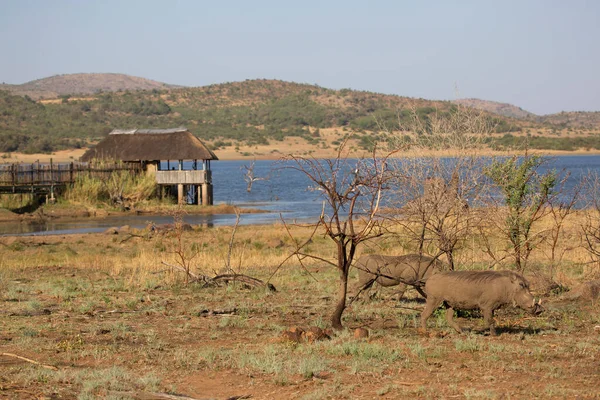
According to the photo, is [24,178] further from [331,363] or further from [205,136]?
[205,136]

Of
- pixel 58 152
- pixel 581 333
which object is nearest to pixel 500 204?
pixel 581 333

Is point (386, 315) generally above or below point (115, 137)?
below

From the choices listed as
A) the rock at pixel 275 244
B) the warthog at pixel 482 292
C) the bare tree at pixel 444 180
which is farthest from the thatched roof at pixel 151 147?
the warthog at pixel 482 292

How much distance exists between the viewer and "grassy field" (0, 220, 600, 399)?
7898 mm

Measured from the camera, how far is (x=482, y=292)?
10273 millimetres

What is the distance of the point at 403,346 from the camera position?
9.57 metres

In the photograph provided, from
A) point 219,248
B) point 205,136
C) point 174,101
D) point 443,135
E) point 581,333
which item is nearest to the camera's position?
point 581,333

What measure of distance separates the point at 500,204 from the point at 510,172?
2.32 feet

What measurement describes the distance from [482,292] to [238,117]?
126137mm

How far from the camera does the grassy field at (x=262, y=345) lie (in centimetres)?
790

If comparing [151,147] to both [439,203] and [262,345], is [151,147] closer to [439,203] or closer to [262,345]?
[439,203]

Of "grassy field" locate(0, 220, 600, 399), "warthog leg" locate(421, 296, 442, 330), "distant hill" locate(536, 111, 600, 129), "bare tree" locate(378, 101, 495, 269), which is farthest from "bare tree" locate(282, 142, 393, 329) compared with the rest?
"distant hill" locate(536, 111, 600, 129)

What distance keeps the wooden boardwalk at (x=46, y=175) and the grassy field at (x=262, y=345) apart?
26.1 meters

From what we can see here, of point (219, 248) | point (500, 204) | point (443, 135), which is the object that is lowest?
point (219, 248)
